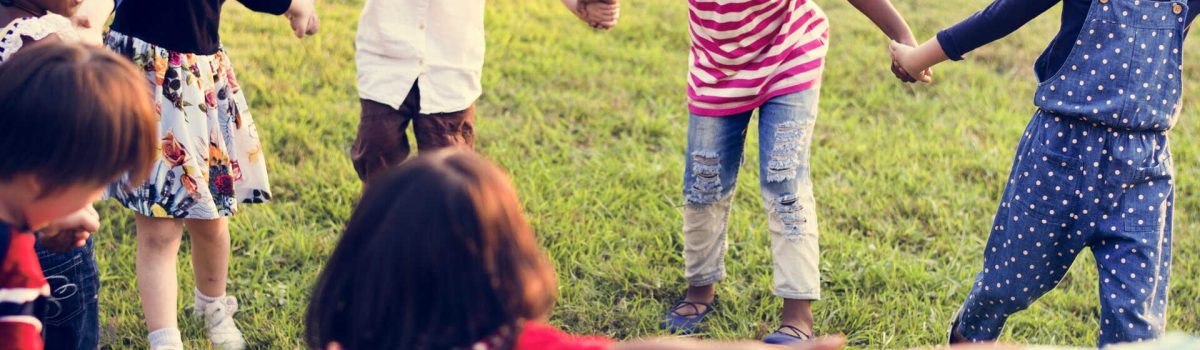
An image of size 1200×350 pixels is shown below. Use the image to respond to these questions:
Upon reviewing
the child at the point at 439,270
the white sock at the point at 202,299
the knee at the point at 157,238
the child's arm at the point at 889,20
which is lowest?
the white sock at the point at 202,299

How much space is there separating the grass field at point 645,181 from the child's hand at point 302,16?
790 mm

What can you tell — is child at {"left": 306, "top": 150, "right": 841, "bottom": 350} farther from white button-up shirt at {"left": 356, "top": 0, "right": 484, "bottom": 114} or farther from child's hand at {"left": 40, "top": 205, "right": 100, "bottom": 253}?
white button-up shirt at {"left": 356, "top": 0, "right": 484, "bottom": 114}

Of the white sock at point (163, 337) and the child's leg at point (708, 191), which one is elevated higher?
the child's leg at point (708, 191)

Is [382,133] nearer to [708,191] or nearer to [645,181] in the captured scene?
[708,191]

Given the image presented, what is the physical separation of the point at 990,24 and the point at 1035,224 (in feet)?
1.54

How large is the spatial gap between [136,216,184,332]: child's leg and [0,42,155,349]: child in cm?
95

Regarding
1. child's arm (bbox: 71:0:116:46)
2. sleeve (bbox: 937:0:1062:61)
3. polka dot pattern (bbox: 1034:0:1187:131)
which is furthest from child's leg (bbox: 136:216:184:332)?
polka dot pattern (bbox: 1034:0:1187:131)

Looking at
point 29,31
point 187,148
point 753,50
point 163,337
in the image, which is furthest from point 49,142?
point 753,50

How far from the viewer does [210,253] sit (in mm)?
3043

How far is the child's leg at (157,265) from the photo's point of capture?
9.52 feet

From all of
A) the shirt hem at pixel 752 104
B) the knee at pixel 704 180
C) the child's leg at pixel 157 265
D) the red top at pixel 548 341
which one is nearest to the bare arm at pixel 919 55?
the shirt hem at pixel 752 104

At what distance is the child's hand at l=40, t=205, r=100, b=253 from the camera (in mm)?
2225

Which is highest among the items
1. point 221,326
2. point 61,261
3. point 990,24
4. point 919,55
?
point 990,24

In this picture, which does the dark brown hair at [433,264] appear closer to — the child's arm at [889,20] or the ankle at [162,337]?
the ankle at [162,337]
